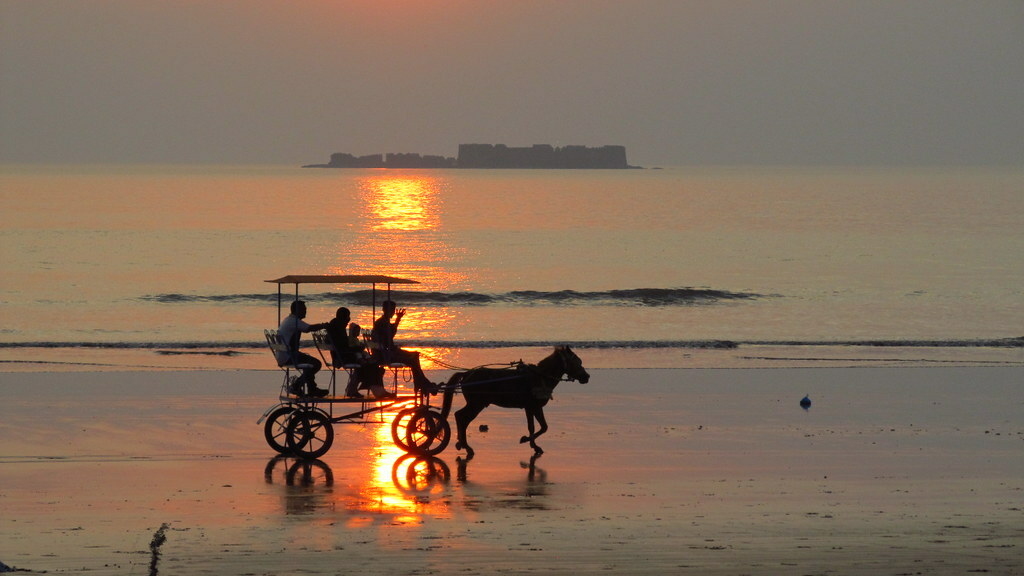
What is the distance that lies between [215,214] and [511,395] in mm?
90825

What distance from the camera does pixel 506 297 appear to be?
45562 millimetres

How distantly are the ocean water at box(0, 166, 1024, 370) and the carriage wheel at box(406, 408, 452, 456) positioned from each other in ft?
34.8

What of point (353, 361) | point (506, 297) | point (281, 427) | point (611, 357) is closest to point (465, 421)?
point (353, 361)

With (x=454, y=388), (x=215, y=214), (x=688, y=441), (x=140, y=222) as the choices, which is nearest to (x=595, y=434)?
(x=688, y=441)

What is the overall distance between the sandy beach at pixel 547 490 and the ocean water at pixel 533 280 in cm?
730

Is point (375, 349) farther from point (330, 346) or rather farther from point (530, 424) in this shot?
point (530, 424)

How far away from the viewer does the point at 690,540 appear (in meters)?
10.8

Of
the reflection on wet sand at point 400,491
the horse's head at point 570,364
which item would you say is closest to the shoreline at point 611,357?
the horse's head at point 570,364

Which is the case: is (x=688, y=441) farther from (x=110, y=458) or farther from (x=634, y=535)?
(x=110, y=458)

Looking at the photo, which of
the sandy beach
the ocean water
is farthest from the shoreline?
the sandy beach

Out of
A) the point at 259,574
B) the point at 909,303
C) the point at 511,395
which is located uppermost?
the point at 909,303

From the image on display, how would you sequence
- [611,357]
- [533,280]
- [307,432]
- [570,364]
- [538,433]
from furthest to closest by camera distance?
[533,280]
[611,357]
[538,433]
[570,364]
[307,432]

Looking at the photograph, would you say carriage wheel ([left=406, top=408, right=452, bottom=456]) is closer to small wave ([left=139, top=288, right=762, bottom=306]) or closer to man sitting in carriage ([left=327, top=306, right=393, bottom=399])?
man sitting in carriage ([left=327, top=306, right=393, bottom=399])

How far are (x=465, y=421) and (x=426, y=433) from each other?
1.86ft
